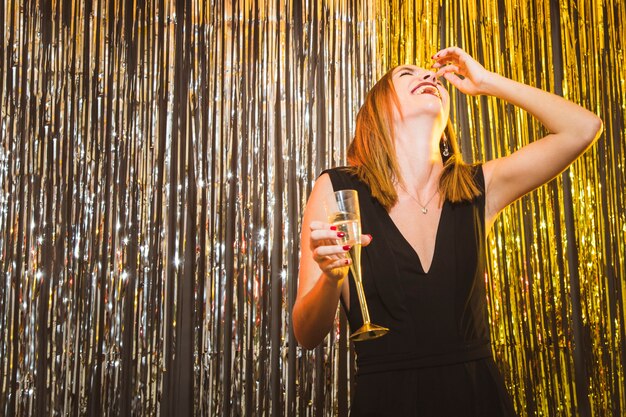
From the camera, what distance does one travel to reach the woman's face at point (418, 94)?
5.83ft

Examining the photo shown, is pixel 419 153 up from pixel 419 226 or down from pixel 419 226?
up

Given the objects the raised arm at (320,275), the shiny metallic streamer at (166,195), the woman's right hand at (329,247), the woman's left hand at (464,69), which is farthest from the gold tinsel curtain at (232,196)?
the woman's right hand at (329,247)

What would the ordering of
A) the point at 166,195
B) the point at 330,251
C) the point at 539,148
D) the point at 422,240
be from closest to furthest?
the point at 330,251
the point at 422,240
the point at 539,148
the point at 166,195

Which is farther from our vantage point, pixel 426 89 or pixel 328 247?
pixel 426 89

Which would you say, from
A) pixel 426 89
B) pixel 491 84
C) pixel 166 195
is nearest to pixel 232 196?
pixel 166 195

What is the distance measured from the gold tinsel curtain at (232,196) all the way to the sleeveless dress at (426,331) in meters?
0.74

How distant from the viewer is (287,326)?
226 cm

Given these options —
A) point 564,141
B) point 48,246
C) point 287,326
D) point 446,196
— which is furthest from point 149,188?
point 564,141

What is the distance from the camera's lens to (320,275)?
148 centimetres

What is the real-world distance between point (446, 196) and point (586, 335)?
0.99 m

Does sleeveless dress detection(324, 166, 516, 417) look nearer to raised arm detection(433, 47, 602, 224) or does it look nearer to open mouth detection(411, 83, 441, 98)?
raised arm detection(433, 47, 602, 224)

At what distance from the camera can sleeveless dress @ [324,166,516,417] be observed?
145 cm

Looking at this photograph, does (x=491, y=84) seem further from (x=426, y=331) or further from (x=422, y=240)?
(x=426, y=331)

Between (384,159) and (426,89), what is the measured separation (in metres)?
0.24
